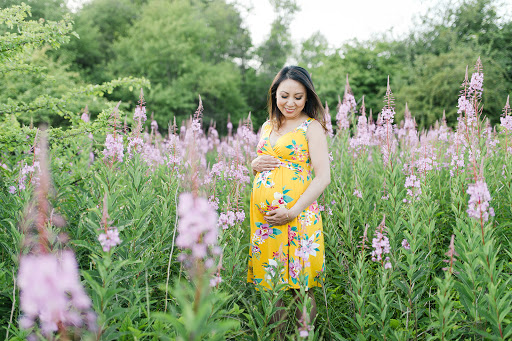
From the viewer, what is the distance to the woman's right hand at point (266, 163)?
2709 millimetres

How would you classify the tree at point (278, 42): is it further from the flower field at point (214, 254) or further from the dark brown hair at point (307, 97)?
the dark brown hair at point (307, 97)

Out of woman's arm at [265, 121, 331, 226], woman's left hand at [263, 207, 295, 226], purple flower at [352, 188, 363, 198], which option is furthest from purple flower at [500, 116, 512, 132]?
woman's left hand at [263, 207, 295, 226]

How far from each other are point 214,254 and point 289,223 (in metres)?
0.86

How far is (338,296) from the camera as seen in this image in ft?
10.2

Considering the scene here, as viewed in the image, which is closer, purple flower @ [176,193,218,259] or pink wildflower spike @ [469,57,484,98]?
purple flower @ [176,193,218,259]

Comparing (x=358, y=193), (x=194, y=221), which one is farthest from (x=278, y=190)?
(x=194, y=221)

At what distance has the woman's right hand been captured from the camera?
107 inches

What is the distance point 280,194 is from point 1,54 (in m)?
3.18

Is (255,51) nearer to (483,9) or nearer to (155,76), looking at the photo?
(155,76)

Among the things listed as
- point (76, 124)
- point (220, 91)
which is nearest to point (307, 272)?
point (76, 124)

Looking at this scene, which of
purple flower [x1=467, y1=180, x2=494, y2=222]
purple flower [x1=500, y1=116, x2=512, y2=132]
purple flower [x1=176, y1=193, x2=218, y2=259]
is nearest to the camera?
purple flower [x1=176, y1=193, x2=218, y2=259]

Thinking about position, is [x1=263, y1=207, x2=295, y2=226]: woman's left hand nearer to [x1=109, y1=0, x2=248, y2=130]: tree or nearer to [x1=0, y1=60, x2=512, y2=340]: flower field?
[x1=0, y1=60, x2=512, y2=340]: flower field

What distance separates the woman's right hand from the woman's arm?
0.29 meters

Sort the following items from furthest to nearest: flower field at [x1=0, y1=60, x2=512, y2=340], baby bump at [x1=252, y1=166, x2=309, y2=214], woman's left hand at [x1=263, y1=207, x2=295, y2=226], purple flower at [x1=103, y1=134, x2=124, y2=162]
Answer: purple flower at [x1=103, y1=134, x2=124, y2=162], baby bump at [x1=252, y1=166, x2=309, y2=214], woman's left hand at [x1=263, y1=207, x2=295, y2=226], flower field at [x1=0, y1=60, x2=512, y2=340]
